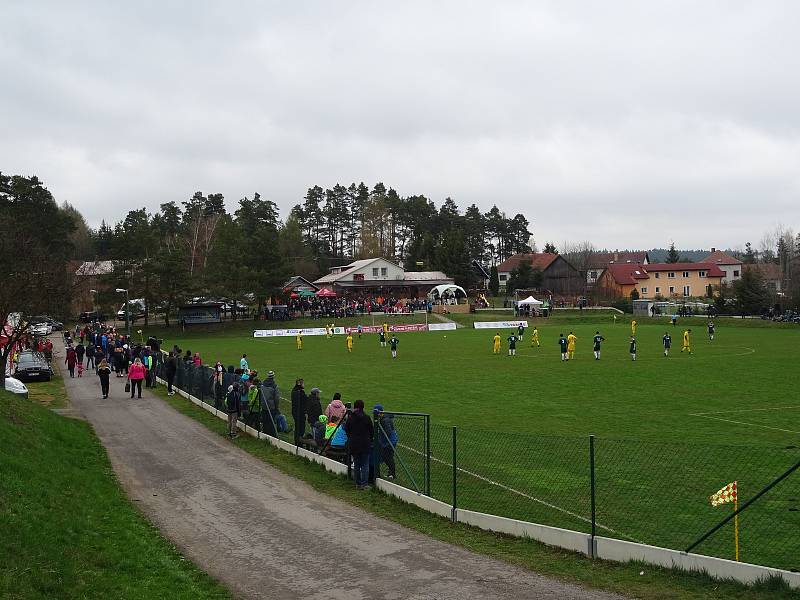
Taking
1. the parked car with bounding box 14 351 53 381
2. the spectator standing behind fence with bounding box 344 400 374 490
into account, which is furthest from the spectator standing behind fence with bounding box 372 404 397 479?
the parked car with bounding box 14 351 53 381

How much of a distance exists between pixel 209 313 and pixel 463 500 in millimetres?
65076

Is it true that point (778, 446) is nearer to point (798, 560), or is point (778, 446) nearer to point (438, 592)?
point (798, 560)

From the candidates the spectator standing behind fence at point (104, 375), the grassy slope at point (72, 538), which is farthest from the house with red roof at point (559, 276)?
the grassy slope at point (72, 538)

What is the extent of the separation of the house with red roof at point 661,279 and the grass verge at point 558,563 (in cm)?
10232

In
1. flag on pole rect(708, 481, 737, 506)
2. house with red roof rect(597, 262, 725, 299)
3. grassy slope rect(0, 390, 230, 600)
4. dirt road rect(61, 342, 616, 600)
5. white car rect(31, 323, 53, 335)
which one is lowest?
dirt road rect(61, 342, 616, 600)

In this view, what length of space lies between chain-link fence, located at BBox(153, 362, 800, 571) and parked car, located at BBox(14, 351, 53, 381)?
1799 cm

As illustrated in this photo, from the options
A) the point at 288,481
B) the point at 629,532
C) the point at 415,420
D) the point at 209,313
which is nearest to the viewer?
the point at 629,532

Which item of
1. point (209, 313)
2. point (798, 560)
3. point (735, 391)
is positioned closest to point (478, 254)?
point (209, 313)

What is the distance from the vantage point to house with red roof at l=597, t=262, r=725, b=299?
365ft

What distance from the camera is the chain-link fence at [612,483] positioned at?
389 inches

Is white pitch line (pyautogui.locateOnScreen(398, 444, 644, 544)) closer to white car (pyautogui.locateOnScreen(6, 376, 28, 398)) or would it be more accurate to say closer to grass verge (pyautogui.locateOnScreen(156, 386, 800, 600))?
grass verge (pyautogui.locateOnScreen(156, 386, 800, 600))

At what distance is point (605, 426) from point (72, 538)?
13.7 meters

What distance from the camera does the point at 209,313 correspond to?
73.6 metres

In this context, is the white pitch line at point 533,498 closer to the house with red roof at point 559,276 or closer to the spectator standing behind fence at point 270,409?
the spectator standing behind fence at point 270,409
